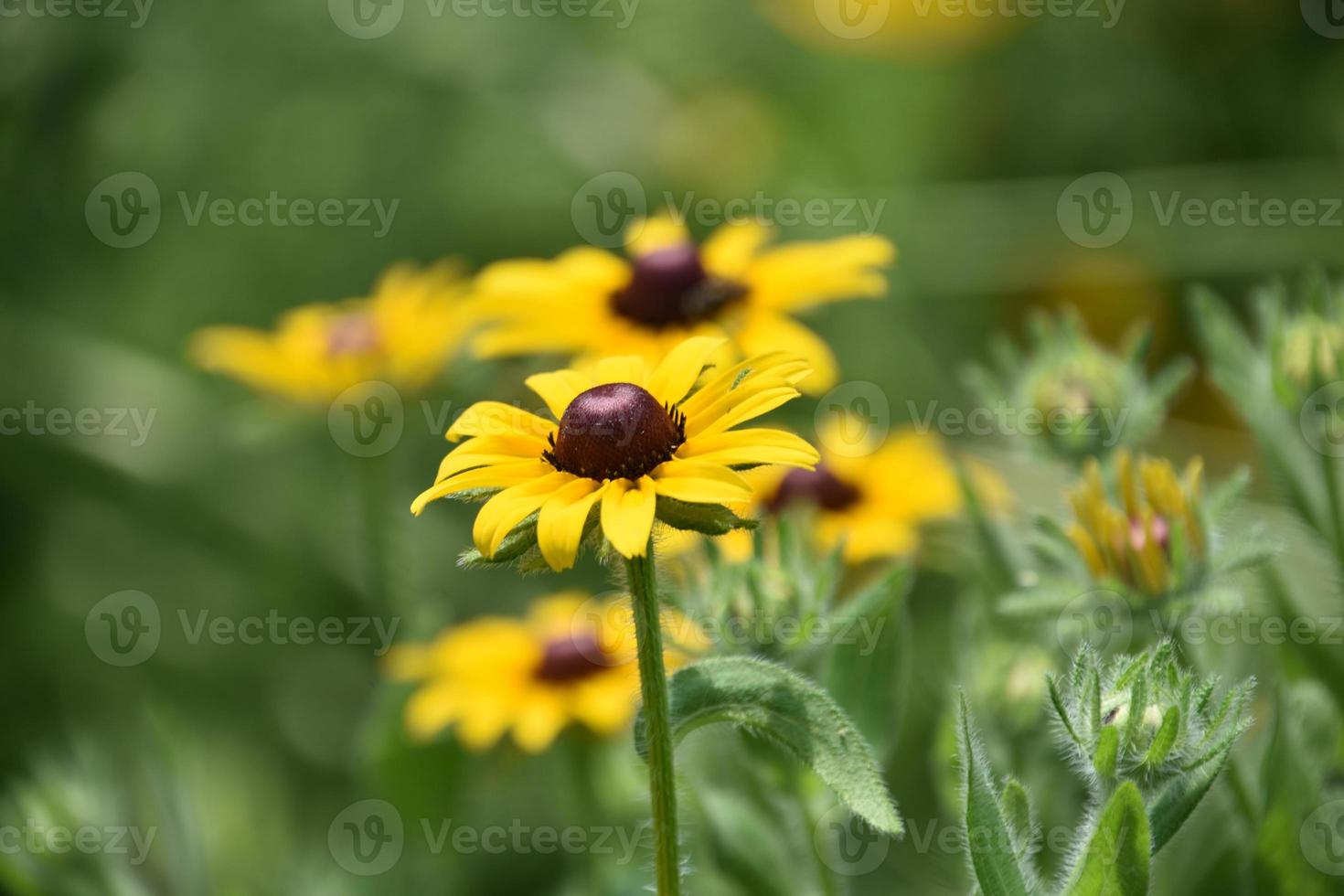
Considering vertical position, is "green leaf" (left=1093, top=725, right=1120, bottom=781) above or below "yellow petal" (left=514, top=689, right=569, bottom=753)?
below

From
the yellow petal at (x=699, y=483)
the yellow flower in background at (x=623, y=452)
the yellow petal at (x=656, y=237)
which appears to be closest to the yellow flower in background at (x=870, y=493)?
the yellow petal at (x=656, y=237)

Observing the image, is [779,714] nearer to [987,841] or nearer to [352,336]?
[987,841]

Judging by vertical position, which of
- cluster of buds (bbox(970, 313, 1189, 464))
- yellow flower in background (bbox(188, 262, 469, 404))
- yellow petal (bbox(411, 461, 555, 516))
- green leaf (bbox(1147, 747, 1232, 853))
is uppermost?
yellow flower in background (bbox(188, 262, 469, 404))

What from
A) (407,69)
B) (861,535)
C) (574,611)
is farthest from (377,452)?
(407,69)

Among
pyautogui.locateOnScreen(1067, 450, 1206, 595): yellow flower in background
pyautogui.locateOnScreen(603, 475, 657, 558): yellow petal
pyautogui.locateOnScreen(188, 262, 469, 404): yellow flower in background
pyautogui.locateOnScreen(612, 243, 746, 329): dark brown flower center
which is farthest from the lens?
pyautogui.locateOnScreen(188, 262, 469, 404): yellow flower in background

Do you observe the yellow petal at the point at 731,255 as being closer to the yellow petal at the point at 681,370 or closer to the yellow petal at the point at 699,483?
the yellow petal at the point at 681,370

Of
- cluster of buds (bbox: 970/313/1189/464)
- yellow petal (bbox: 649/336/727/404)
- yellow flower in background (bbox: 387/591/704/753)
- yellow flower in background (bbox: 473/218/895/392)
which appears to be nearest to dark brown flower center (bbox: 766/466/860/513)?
yellow flower in background (bbox: 473/218/895/392)

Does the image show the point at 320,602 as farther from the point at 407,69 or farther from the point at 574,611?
the point at 407,69

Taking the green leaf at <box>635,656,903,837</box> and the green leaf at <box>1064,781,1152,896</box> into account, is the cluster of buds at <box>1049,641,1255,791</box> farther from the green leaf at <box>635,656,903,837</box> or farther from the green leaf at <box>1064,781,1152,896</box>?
the green leaf at <box>635,656,903,837</box>

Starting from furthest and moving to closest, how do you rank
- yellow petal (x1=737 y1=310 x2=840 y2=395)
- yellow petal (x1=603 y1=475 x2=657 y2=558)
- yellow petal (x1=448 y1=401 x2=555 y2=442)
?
yellow petal (x1=737 y1=310 x2=840 y2=395), yellow petal (x1=448 y1=401 x2=555 y2=442), yellow petal (x1=603 y1=475 x2=657 y2=558)
